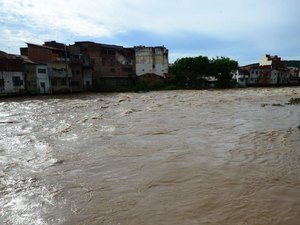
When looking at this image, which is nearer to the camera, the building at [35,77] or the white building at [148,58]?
the building at [35,77]

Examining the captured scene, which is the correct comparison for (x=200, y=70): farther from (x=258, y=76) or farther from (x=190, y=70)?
(x=258, y=76)

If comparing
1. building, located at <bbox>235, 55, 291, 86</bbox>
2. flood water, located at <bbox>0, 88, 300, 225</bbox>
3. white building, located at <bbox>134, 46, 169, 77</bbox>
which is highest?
white building, located at <bbox>134, 46, 169, 77</bbox>

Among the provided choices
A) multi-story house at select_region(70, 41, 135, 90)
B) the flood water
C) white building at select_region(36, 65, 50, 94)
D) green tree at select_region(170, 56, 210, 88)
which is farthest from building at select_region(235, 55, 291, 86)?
the flood water

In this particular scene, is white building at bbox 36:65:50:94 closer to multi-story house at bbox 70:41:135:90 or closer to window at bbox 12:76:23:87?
window at bbox 12:76:23:87

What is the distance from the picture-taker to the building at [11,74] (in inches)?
1415

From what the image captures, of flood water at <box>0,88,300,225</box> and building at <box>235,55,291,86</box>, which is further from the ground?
building at <box>235,55,291,86</box>

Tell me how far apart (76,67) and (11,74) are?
1157 cm

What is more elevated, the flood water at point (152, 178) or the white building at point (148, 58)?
the white building at point (148, 58)

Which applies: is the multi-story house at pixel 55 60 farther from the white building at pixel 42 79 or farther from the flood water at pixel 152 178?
the flood water at pixel 152 178

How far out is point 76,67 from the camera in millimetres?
46656

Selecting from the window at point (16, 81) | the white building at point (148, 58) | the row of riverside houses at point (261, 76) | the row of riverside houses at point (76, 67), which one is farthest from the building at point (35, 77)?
the row of riverside houses at point (261, 76)

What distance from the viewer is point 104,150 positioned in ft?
30.8

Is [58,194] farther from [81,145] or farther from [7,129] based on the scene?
[7,129]

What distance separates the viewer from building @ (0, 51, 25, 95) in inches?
1415
